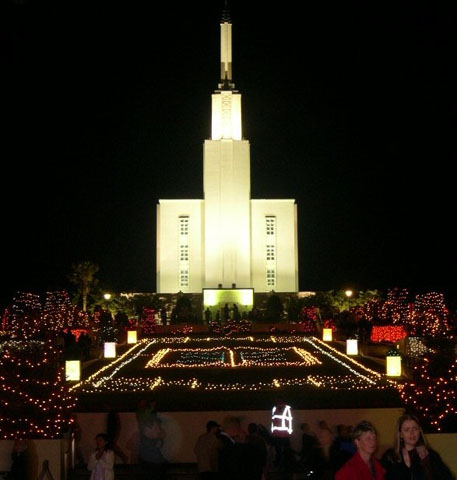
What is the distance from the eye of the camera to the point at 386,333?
28641 mm

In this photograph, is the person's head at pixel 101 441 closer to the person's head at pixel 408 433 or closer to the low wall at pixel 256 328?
the person's head at pixel 408 433

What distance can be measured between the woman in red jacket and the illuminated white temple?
42.8m

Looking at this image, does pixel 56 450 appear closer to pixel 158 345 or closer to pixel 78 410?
pixel 78 410

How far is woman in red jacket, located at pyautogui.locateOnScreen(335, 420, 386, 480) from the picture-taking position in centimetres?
591

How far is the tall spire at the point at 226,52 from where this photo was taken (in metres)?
51.7

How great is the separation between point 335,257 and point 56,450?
164 feet

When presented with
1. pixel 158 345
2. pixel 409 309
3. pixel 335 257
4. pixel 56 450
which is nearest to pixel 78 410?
pixel 56 450

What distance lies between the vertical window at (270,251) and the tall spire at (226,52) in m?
8.36

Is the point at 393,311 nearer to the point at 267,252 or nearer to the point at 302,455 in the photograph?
the point at 267,252

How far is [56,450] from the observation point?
1121 centimetres

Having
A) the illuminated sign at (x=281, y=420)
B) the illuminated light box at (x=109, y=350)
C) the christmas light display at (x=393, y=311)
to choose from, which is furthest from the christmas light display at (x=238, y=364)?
the illuminated sign at (x=281, y=420)

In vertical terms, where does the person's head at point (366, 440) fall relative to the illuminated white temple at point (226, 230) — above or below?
below

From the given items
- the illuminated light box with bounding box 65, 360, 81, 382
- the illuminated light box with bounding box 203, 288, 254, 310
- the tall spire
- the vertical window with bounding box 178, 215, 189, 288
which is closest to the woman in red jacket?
the illuminated light box with bounding box 65, 360, 81, 382

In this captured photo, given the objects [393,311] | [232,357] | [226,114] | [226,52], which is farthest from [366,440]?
[226,52]
